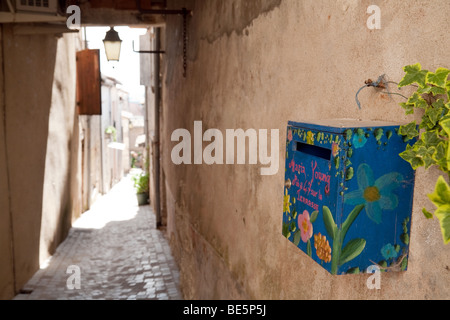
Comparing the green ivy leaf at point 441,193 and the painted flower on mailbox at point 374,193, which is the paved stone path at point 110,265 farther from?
the green ivy leaf at point 441,193

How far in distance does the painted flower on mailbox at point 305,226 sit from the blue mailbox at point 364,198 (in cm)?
11

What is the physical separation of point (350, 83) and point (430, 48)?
0.49 meters

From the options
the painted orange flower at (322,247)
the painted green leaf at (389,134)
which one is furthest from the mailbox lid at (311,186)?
the painted green leaf at (389,134)

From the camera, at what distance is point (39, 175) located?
27.9ft

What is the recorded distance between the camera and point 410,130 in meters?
1.40

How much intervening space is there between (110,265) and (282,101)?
24.0 ft

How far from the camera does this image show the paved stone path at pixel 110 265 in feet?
23.8

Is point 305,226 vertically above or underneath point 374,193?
underneath

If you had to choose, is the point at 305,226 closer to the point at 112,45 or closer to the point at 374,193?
the point at 374,193

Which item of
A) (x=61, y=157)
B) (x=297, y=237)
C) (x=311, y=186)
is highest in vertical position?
(x=311, y=186)

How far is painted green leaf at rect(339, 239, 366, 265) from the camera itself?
1500mm

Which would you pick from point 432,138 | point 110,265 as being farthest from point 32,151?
point 432,138
